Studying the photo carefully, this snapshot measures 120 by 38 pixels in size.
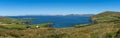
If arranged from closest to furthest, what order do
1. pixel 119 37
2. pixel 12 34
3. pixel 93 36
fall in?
pixel 119 37
pixel 93 36
pixel 12 34

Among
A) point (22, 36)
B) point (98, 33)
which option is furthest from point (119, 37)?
point (22, 36)

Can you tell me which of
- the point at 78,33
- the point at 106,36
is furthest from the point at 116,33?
the point at 78,33

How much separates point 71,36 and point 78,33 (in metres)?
1.49

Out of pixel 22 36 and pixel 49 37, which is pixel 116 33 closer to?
pixel 49 37

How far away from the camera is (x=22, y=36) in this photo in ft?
93.0

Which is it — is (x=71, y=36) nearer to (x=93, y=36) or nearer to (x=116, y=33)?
(x=93, y=36)

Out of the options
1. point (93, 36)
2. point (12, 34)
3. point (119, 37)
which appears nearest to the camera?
point (119, 37)

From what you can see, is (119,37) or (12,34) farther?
(12,34)

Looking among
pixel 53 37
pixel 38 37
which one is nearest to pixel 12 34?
pixel 38 37

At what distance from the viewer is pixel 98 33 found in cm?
2734

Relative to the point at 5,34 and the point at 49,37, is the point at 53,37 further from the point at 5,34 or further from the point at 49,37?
the point at 5,34

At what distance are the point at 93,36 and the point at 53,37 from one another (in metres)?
4.63

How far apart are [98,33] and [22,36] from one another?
30.3 feet

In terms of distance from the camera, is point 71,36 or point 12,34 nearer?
point 71,36
